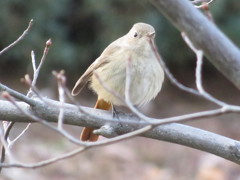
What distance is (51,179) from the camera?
5.93 meters

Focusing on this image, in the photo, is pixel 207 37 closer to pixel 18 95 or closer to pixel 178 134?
pixel 18 95

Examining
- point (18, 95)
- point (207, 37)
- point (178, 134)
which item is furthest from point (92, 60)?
point (207, 37)

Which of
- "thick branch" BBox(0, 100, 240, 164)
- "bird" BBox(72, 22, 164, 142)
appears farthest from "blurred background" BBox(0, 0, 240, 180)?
"thick branch" BBox(0, 100, 240, 164)

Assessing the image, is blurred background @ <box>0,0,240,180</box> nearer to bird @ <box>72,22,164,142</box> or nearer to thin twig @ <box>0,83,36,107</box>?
bird @ <box>72,22,164,142</box>

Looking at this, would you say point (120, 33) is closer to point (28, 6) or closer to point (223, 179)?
point (28, 6)

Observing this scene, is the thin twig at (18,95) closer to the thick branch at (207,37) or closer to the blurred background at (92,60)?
the thick branch at (207,37)

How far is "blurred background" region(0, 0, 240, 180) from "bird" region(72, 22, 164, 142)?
2281 millimetres

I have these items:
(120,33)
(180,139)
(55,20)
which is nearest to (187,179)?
(120,33)

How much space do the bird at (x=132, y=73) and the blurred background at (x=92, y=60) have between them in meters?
2.28

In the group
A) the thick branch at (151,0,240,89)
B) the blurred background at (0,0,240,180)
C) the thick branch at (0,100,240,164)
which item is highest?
the thick branch at (151,0,240,89)

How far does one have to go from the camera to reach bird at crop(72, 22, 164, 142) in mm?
3508

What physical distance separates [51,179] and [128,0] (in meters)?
2.24

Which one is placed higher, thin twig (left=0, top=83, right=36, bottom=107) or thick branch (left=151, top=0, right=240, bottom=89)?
thick branch (left=151, top=0, right=240, bottom=89)

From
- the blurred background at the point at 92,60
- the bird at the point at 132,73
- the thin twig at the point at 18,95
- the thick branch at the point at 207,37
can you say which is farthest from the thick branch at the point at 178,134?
the blurred background at the point at 92,60
